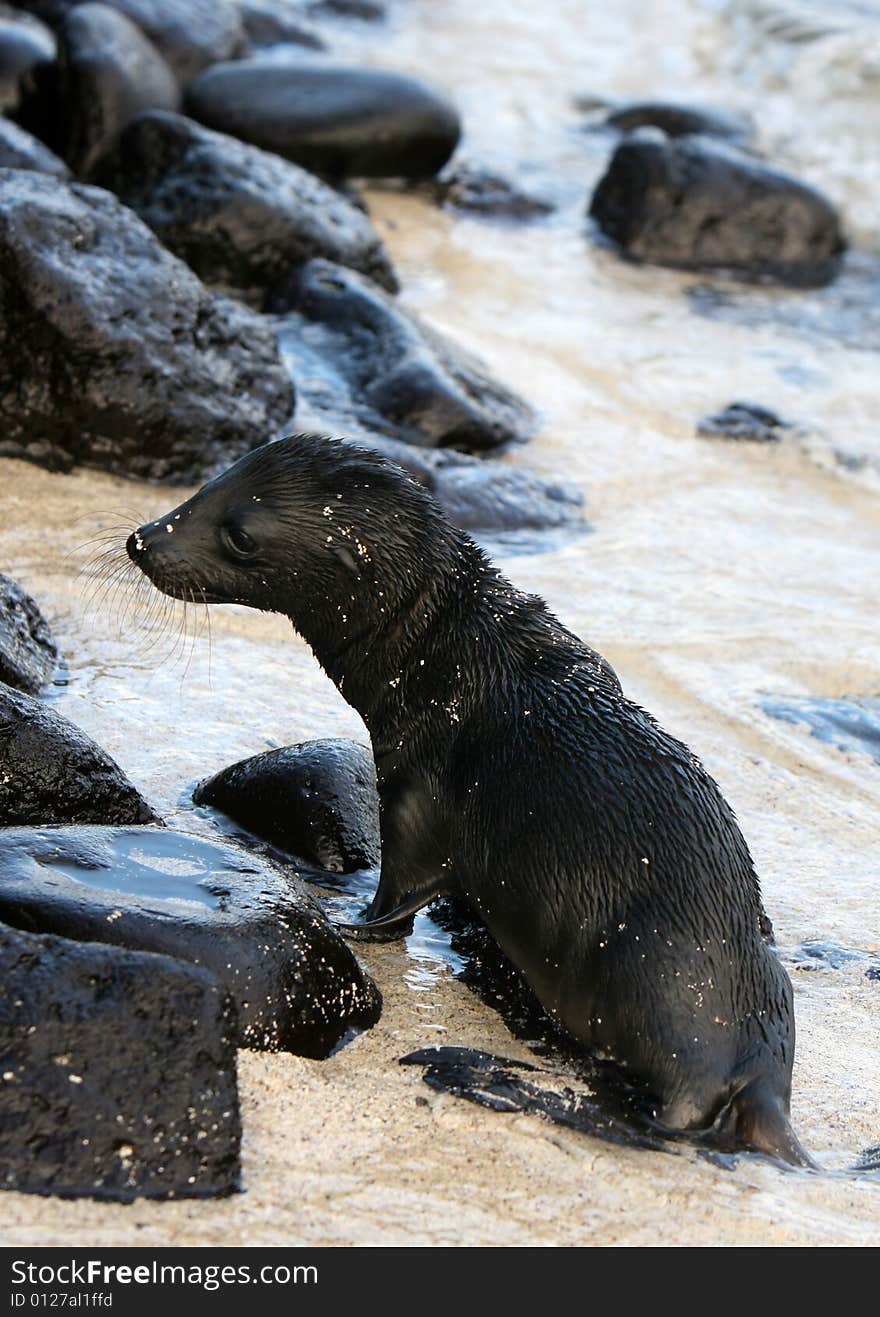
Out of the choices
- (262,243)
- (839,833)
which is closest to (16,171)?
(262,243)

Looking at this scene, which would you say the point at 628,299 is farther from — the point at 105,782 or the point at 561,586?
the point at 105,782

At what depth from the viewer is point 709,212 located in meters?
13.1

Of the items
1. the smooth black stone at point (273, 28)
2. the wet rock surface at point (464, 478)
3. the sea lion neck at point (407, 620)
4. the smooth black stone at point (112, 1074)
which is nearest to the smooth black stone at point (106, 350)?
the wet rock surface at point (464, 478)

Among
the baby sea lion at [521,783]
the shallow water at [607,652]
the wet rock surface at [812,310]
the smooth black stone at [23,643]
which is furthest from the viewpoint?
the wet rock surface at [812,310]

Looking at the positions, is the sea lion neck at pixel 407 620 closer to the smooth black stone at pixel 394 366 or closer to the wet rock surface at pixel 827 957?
the wet rock surface at pixel 827 957

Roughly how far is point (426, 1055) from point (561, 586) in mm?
3711

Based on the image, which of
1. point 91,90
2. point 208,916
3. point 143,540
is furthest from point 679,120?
point 208,916

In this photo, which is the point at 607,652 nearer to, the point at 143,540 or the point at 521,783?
the point at 143,540

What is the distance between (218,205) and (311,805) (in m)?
5.54

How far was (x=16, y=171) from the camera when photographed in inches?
320

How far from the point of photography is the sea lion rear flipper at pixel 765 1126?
408 cm

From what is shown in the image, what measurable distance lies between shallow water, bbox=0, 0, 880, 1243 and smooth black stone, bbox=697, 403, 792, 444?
4.2 inches

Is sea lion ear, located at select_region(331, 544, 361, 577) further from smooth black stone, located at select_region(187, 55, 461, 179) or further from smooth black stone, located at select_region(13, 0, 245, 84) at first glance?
smooth black stone, located at select_region(13, 0, 245, 84)

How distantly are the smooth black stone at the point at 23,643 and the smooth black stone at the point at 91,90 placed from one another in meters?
5.59
